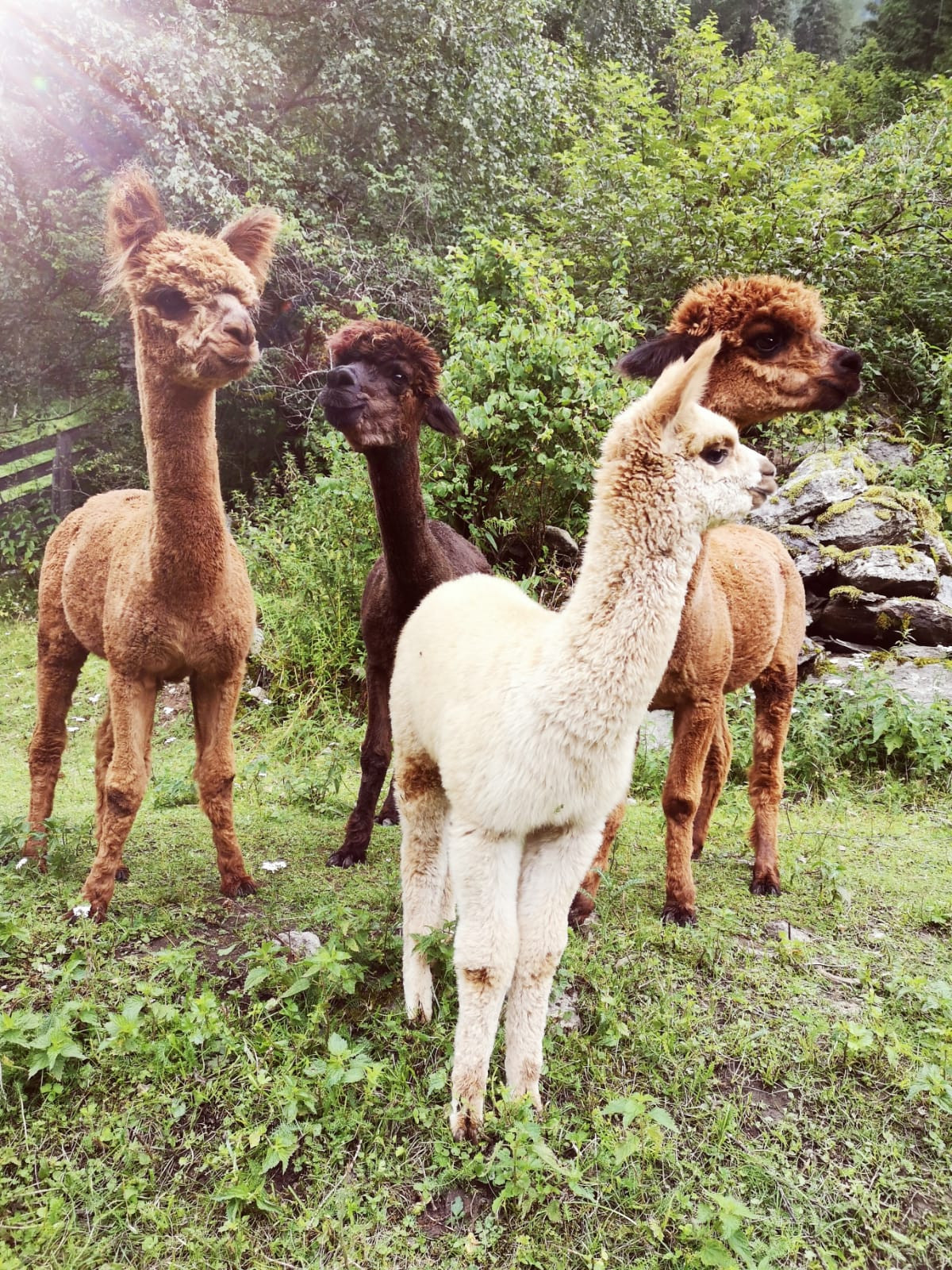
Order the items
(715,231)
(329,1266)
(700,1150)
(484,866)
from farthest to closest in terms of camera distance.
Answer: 1. (715,231)
2. (700,1150)
3. (484,866)
4. (329,1266)

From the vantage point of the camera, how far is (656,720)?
20.6ft

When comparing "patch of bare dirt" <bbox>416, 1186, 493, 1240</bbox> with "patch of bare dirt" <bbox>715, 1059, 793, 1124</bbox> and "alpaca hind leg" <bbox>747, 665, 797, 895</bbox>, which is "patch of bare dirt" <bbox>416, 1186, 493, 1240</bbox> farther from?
"alpaca hind leg" <bbox>747, 665, 797, 895</bbox>

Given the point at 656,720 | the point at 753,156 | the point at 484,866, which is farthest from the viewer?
the point at 753,156

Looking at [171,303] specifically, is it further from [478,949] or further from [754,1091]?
[754,1091]

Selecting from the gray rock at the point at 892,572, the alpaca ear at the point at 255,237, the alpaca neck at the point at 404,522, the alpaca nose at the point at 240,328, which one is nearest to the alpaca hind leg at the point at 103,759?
the alpaca neck at the point at 404,522

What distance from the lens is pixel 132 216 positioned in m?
2.86

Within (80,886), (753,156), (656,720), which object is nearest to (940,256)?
(753,156)

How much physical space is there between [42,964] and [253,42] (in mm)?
10862

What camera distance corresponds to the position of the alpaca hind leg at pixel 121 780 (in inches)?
118

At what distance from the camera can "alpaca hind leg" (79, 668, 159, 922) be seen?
3.01 metres

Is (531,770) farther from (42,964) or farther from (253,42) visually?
(253,42)

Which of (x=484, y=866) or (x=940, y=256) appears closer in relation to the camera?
(x=484, y=866)

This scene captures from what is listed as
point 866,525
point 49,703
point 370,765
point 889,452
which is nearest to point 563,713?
point 370,765

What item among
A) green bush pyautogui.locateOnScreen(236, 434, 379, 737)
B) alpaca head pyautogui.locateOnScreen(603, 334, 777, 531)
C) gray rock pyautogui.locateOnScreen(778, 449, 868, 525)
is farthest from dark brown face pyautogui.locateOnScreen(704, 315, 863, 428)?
gray rock pyautogui.locateOnScreen(778, 449, 868, 525)
